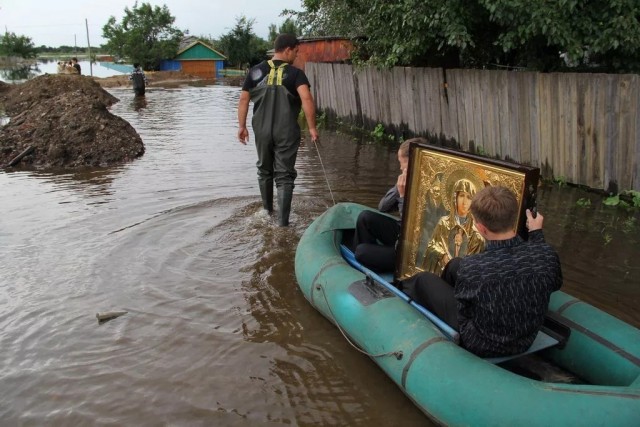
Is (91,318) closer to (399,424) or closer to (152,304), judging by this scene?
(152,304)

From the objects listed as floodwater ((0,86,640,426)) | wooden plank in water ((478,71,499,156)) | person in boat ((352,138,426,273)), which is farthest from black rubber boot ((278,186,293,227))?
wooden plank in water ((478,71,499,156))

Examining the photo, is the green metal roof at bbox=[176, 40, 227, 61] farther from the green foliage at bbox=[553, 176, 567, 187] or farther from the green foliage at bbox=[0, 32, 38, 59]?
the green foliage at bbox=[553, 176, 567, 187]

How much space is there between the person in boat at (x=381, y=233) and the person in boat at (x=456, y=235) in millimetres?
425

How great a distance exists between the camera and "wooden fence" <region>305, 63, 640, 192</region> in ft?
23.2

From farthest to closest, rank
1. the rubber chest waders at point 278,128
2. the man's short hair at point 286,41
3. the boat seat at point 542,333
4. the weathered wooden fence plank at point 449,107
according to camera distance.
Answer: the weathered wooden fence plank at point 449,107 → the rubber chest waders at point 278,128 → the man's short hair at point 286,41 → the boat seat at point 542,333

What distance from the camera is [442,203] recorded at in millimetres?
3902

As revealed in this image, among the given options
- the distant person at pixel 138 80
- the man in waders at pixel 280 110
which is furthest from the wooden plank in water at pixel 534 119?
the distant person at pixel 138 80

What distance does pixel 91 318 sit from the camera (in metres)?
4.34

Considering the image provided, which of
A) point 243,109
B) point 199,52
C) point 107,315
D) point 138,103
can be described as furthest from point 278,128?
point 199,52

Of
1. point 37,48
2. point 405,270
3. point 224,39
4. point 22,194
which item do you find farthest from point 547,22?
point 37,48

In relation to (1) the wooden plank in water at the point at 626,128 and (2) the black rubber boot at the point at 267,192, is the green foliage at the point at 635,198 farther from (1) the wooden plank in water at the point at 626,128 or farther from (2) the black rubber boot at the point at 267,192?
(2) the black rubber boot at the point at 267,192

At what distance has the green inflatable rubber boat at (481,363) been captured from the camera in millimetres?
2625

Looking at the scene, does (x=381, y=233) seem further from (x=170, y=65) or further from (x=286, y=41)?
(x=170, y=65)

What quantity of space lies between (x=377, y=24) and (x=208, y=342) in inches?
330
